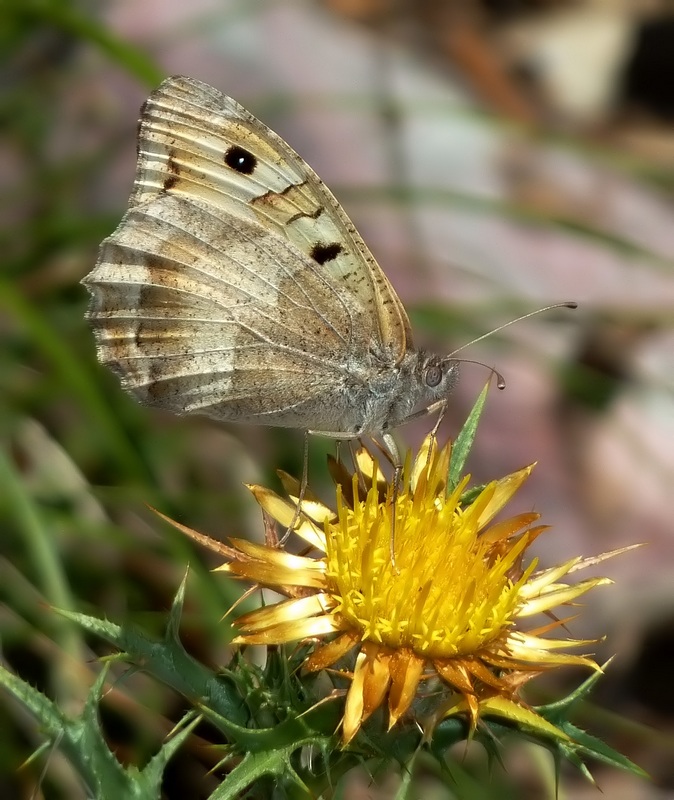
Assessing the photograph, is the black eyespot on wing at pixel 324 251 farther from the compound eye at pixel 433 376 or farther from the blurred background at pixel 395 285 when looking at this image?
the blurred background at pixel 395 285

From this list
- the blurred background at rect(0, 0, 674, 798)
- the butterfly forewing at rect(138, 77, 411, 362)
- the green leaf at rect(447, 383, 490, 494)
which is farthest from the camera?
the blurred background at rect(0, 0, 674, 798)

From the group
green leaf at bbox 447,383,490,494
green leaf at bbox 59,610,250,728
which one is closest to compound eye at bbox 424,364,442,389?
green leaf at bbox 447,383,490,494

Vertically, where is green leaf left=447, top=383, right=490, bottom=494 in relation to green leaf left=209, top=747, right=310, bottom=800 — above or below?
above

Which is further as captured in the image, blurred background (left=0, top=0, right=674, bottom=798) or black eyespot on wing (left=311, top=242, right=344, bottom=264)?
blurred background (left=0, top=0, right=674, bottom=798)

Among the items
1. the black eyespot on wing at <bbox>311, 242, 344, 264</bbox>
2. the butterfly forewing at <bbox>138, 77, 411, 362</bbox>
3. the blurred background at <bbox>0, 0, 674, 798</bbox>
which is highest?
the butterfly forewing at <bbox>138, 77, 411, 362</bbox>

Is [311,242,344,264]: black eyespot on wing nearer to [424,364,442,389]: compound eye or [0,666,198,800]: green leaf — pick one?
[424,364,442,389]: compound eye

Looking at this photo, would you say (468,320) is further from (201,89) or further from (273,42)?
(273,42)

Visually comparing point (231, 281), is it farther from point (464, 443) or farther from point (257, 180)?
point (464, 443)
